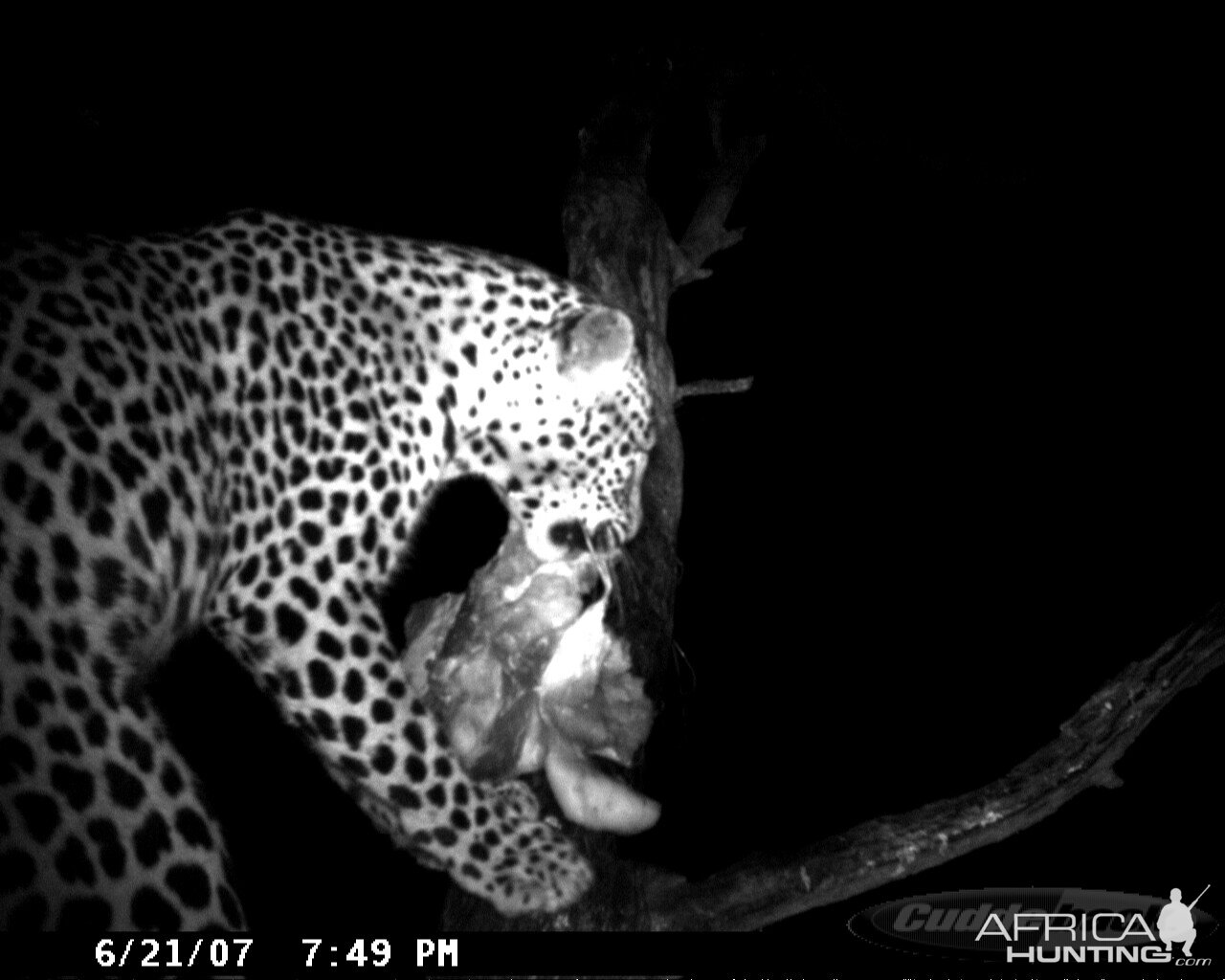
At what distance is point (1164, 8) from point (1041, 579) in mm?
2894

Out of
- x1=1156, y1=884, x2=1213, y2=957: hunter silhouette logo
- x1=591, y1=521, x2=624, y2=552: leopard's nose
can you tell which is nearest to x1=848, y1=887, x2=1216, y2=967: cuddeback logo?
x1=1156, y1=884, x2=1213, y2=957: hunter silhouette logo

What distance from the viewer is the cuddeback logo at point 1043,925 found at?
2.10m

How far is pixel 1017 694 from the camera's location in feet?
17.7

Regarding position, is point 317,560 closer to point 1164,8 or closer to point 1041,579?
point 1164,8

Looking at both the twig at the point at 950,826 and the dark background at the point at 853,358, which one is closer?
the twig at the point at 950,826

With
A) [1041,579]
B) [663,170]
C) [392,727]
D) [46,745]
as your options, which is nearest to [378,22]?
[663,170]

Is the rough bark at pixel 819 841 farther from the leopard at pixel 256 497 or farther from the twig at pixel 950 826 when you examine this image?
the leopard at pixel 256 497

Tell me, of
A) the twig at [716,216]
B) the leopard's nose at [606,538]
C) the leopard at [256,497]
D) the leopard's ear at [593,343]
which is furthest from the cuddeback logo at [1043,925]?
the twig at [716,216]

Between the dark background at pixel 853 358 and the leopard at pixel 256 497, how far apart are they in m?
1.00

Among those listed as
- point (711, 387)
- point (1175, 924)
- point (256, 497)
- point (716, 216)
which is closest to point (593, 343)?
point (711, 387)

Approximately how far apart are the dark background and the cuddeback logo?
0.85 meters

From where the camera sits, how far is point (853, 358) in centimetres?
538

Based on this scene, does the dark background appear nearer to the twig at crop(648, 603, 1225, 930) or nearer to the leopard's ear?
the twig at crop(648, 603, 1225, 930)

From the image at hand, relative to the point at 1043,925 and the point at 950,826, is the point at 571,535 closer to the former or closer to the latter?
the point at 950,826
